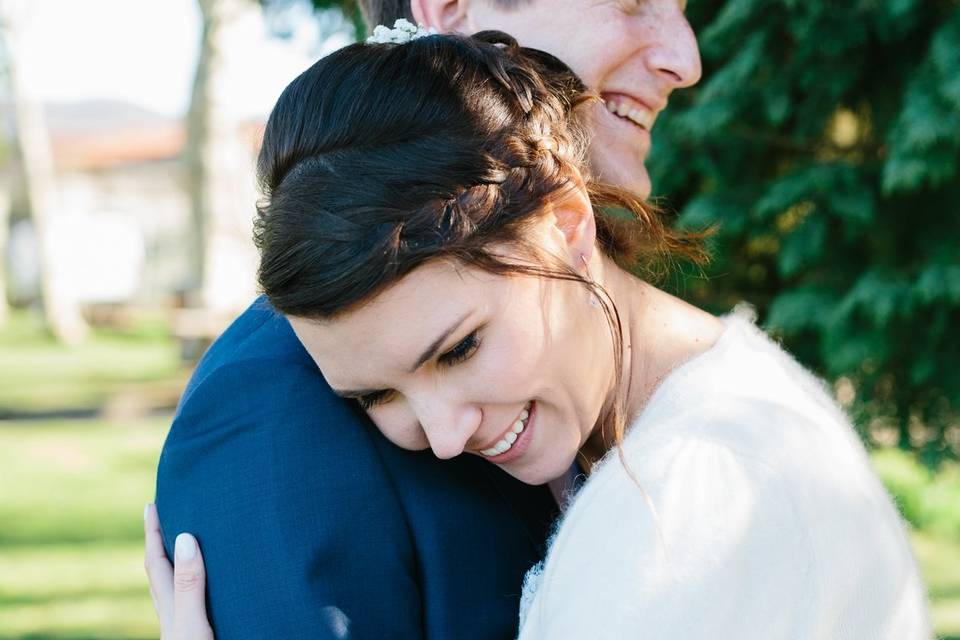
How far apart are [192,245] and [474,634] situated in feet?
46.2

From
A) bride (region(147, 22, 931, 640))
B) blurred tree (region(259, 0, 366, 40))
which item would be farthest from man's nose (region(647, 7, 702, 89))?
blurred tree (region(259, 0, 366, 40))

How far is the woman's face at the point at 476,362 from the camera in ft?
6.14

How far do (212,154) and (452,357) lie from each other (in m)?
13.4

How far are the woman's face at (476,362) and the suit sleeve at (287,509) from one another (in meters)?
0.09

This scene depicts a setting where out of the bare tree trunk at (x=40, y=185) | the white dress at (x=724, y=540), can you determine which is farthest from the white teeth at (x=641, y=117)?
the bare tree trunk at (x=40, y=185)

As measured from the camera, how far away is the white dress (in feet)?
5.59

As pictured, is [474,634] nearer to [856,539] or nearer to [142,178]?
[856,539]

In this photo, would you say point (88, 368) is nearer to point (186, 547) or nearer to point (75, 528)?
point (75, 528)

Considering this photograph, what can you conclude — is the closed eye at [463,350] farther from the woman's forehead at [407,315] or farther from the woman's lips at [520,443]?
the woman's lips at [520,443]

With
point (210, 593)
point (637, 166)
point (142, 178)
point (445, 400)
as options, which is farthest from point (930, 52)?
point (142, 178)

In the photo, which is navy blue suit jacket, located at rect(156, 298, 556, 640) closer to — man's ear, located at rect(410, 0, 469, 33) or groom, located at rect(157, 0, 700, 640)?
groom, located at rect(157, 0, 700, 640)

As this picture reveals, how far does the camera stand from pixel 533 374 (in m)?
2.00

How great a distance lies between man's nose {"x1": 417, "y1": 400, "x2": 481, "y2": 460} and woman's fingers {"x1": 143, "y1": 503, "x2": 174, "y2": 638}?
0.54m

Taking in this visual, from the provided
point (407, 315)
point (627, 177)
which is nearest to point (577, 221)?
point (407, 315)
